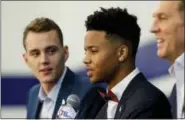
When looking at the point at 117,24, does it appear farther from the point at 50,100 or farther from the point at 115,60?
the point at 50,100

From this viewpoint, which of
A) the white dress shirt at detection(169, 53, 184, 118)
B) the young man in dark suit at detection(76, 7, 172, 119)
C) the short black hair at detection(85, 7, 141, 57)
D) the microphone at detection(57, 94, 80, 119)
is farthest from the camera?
the microphone at detection(57, 94, 80, 119)

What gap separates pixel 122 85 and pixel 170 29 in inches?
10.5

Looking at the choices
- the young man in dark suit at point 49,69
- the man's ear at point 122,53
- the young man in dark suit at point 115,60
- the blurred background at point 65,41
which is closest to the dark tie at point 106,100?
the young man in dark suit at point 115,60

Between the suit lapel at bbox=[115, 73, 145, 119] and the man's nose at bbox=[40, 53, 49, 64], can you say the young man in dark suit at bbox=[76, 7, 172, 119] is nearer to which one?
the suit lapel at bbox=[115, 73, 145, 119]

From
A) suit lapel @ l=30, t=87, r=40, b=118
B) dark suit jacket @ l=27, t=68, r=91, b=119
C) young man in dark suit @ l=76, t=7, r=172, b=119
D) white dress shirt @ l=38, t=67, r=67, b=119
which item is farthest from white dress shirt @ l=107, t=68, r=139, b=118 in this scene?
suit lapel @ l=30, t=87, r=40, b=118

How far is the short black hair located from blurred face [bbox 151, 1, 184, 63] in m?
0.17

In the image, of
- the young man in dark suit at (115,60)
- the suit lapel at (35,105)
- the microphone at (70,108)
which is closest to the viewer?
the young man in dark suit at (115,60)

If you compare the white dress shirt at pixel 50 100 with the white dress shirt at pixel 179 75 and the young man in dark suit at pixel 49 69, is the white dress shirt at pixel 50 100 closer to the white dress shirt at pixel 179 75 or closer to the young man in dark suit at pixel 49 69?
the young man in dark suit at pixel 49 69

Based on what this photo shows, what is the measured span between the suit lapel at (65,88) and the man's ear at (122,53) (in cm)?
44

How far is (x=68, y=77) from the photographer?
2535 millimetres

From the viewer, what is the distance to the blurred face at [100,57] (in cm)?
210

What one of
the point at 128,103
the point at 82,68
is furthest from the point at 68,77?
the point at 128,103

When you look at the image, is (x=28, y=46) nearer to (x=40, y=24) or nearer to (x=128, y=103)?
(x=40, y=24)

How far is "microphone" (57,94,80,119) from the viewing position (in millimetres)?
2285
